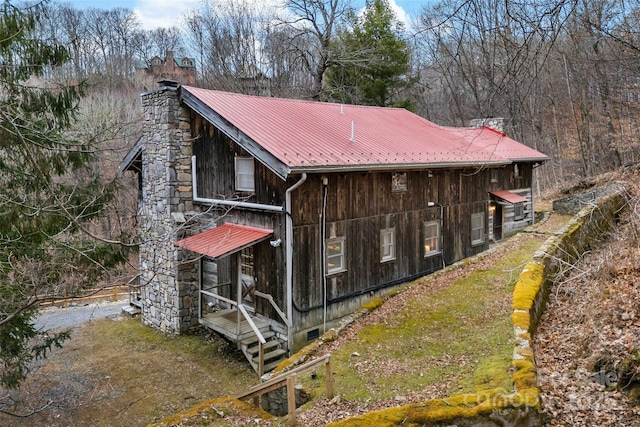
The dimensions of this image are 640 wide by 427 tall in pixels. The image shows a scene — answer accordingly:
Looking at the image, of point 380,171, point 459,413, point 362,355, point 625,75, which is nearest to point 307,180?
point 380,171

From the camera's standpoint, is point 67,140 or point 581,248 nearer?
point 67,140

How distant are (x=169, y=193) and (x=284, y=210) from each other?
4.38m

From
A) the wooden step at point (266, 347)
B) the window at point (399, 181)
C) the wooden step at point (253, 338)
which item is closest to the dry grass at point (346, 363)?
the wooden step at point (266, 347)

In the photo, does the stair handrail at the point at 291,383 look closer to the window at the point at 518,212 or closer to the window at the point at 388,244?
the window at the point at 388,244

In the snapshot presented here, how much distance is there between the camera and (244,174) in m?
11.6

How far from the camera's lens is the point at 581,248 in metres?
11.8

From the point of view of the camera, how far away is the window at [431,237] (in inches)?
547

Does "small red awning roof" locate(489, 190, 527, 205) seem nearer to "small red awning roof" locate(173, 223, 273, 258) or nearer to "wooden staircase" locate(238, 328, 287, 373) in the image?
"small red awning roof" locate(173, 223, 273, 258)

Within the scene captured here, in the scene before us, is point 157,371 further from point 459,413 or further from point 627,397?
point 627,397

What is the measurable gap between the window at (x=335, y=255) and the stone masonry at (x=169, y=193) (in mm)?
4167

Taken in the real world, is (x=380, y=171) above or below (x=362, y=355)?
above

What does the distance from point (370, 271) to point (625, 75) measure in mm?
15324

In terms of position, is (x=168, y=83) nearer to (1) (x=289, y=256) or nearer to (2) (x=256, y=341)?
(1) (x=289, y=256)

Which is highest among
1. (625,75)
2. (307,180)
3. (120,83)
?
(120,83)
